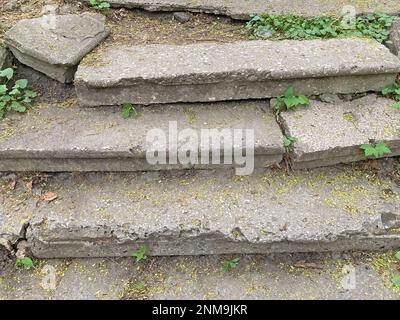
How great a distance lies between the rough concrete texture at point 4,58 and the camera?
2.68m

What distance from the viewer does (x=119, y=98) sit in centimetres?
256

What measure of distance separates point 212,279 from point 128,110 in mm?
1170

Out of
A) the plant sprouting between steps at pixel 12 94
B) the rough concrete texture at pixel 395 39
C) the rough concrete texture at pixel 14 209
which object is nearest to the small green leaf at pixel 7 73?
the plant sprouting between steps at pixel 12 94

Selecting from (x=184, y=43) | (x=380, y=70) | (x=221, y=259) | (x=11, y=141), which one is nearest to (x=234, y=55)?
(x=184, y=43)

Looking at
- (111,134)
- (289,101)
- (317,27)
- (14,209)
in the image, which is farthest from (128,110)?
(317,27)

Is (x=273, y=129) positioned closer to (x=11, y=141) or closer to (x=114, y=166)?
(x=114, y=166)

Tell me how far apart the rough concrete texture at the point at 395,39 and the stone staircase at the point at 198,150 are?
16cm

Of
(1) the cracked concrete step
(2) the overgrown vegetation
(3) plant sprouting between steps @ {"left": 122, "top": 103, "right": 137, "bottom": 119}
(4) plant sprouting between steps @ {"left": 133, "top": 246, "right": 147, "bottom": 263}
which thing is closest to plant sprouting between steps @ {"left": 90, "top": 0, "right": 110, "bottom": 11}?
(3) plant sprouting between steps @ {"left": 122, "top": 103, "right": 137, "bottom": 119}

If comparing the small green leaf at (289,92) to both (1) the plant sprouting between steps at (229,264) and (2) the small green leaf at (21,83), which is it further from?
(2) the small green leaf at (21,83)

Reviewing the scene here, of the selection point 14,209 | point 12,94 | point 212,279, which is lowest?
point 212,279

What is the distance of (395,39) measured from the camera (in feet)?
9.23

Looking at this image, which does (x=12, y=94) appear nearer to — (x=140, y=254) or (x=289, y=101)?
(x=140, y=254)

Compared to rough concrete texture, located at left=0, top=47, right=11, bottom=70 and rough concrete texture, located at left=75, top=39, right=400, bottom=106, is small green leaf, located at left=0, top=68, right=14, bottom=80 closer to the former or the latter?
rough concrete texture, located at left=0, top=47, right=11, bottom=70

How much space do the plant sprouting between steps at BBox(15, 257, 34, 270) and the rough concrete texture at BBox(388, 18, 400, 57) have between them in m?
2.74
